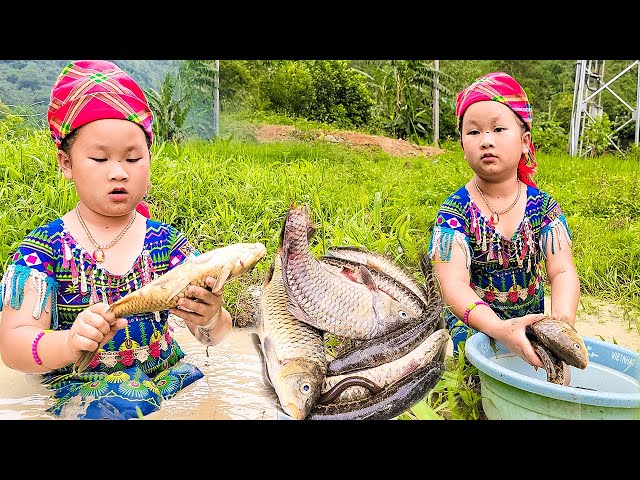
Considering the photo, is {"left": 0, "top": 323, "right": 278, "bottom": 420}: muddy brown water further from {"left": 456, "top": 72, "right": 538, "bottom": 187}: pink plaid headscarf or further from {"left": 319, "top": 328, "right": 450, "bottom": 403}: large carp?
{"left": 456, "top": 72, "right": 538, "bottom": 187}: pink plaid headscarf

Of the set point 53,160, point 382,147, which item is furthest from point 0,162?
point 382,147

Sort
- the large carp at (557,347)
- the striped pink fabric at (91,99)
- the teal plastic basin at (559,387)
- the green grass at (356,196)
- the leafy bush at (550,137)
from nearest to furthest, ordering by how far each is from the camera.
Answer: the teal plastic basin at (559,387) → the striped pink fabric at (91,99) → the large carp at (557,347) → the green grass at (356,196) → the leafy bush at (550,137)

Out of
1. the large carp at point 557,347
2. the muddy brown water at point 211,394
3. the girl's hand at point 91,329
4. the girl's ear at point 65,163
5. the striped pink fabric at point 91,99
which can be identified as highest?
the striped pink fabric at point 91,99

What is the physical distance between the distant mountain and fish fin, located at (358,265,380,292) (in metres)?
1.07

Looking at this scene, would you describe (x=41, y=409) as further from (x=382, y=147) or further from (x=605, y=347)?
(x=605, y=347)

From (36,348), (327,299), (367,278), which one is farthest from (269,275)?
(36,348)

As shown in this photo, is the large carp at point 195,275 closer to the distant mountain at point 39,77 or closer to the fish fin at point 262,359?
the fish fin at point 262,359

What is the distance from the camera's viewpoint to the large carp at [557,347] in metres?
2.14

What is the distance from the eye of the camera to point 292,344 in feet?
7.47

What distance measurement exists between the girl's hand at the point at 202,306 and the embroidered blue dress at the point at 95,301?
0.17 meters

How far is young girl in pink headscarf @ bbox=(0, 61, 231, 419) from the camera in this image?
2039 millimetres

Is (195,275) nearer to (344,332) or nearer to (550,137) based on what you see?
(344,332)

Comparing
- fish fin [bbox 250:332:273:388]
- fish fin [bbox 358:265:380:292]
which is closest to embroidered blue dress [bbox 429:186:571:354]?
fish fin [bbox 358:265:380:292]

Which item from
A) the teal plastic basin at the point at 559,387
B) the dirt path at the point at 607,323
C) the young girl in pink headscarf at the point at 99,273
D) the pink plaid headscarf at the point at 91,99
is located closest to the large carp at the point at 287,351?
the young girl in pink headscarf at the point at 99,273
